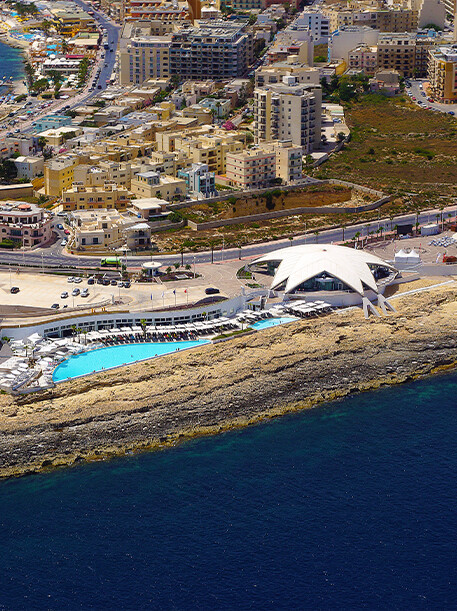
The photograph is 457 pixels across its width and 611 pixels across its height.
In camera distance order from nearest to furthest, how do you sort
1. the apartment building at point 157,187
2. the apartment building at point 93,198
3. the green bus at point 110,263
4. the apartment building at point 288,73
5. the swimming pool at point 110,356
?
the swimming pool at point 110,356 < the green bus at point 110,263 < the apartment building at point 93,198 < the apartment building at point 157,187 < the apartment building at point 288,73

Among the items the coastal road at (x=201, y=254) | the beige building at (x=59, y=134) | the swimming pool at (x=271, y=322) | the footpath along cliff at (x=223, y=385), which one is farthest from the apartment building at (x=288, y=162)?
the swimming pool at (x=271, y=322)

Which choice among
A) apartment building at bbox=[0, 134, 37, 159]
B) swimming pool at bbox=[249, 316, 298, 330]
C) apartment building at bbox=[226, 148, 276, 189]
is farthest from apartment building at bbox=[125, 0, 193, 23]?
swimming pool at bbox=[249, 316, 298, 330]

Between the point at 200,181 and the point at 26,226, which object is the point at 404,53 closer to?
the point at 200,181

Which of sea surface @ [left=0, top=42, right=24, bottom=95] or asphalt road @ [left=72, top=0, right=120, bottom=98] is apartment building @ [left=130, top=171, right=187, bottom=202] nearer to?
asphalt road @ [left=72, top=0, right=120, bottom=98]

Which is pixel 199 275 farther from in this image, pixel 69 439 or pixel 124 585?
pixel 124 585

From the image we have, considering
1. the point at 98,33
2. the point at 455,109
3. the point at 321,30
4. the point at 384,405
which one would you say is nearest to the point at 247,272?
the point at 384,405

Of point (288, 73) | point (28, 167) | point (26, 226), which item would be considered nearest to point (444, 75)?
point (288, 73)

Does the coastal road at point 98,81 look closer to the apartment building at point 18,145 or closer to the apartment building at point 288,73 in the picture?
the apartment building at point 18,145
